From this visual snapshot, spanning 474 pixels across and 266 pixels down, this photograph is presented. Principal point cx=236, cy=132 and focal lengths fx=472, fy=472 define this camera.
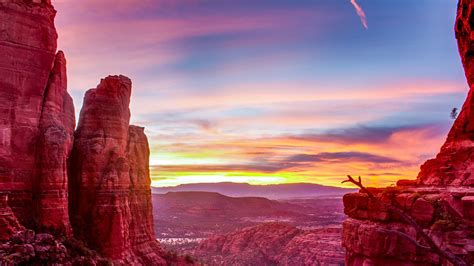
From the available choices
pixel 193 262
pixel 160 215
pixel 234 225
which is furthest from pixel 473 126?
pixel 160 215

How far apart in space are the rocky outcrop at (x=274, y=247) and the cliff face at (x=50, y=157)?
38333 mm

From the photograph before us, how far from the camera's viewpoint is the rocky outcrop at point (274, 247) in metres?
67.1

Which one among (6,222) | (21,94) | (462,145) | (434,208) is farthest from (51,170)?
(462,145)

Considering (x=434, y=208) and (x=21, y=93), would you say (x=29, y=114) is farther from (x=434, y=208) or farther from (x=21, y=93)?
(x=434, y=208)

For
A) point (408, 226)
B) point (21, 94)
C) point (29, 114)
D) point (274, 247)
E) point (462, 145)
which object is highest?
point (21, 94)

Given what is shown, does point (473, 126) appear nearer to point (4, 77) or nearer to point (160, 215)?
point (4, 77)

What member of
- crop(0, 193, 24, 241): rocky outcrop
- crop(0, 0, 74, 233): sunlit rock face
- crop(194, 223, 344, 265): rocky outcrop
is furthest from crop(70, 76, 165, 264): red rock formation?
crop(194, 223, 344, 265): rocky outcrop

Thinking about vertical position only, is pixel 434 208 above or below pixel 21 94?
below

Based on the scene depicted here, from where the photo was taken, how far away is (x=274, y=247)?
8144 cm

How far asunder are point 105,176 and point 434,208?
71.7 feet

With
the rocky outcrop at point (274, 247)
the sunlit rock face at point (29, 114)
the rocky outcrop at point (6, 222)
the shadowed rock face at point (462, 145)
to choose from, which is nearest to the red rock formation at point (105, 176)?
the sunlit rock face at point (29, 114)

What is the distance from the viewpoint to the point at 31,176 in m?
26.3

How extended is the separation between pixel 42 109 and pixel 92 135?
19.8ft

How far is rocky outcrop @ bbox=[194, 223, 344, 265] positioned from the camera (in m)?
67.1
